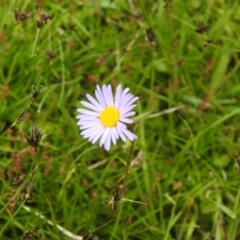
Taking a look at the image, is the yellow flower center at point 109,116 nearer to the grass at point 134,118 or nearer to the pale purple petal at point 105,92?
the pale purple petal at point 105,92

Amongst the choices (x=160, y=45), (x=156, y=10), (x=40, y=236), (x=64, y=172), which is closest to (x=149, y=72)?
(x=160, y=45)

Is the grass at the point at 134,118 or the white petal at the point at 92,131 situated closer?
the white petal at the point at 92,131

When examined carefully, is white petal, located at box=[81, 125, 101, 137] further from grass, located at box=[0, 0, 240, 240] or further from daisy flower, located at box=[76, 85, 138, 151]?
grass, located at box=[0, 0, 240, 240]

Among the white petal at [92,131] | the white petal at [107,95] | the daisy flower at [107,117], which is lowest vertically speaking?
the white petal at [92,131]

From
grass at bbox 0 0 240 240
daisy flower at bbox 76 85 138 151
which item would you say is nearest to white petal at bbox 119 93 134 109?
daisy flower at bbox 76 85 138 151

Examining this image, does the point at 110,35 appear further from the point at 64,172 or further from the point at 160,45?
the point at 64,172

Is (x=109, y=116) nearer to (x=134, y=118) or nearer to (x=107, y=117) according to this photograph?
(x=107, y=117)

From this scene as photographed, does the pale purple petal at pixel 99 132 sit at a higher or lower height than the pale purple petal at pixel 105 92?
lower

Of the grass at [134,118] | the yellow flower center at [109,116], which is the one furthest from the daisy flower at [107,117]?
the grass at [134,118]
